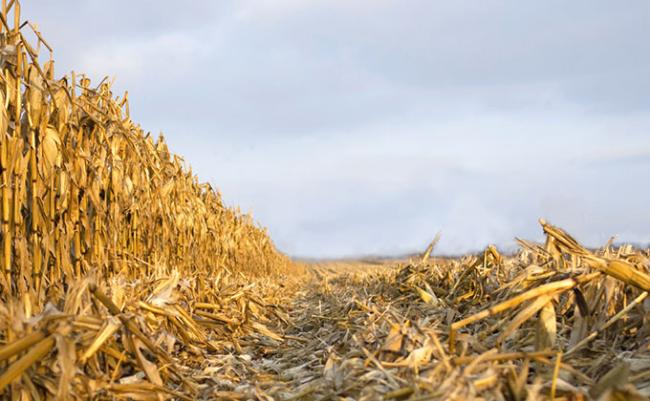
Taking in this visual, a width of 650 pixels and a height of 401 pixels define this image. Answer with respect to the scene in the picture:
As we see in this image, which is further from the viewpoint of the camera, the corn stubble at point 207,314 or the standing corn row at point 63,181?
the standing corn row at point 63,181

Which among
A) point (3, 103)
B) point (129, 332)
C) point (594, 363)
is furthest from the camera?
point (3, 103)

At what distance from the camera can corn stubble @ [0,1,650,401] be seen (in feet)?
6.18

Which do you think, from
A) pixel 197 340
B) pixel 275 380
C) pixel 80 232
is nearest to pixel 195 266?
pixel 80 232

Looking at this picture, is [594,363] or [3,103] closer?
[594,363]

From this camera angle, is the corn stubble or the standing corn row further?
the standing corn row

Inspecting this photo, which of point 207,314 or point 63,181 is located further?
point 207,314

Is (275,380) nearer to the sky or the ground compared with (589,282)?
nearer to the ground

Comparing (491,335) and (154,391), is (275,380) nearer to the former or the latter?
(154,391)

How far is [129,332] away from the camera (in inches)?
89.4

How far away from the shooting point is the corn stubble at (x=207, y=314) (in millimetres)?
1885

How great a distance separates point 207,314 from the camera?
3.56m

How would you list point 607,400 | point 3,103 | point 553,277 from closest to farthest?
point 607,400, point 553,277, point 3,103

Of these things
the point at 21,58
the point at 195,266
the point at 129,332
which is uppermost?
the point at 21,58

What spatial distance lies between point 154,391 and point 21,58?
6.75 feet
